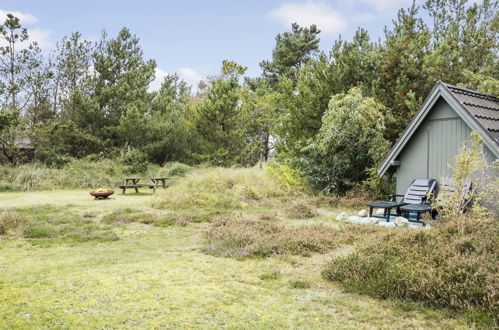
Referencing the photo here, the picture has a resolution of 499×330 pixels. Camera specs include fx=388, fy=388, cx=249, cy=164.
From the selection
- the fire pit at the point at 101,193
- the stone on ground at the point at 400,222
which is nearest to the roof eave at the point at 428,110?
the stone on ground at the point at 400,222

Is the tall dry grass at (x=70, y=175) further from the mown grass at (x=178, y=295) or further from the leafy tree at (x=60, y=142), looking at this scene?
the mown grass at (x=178, y=295)

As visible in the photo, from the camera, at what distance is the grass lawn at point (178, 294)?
374 centimetres

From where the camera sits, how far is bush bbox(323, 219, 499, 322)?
3.97 m

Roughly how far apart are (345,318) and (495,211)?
686 centimetres

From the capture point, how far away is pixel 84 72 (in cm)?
2797

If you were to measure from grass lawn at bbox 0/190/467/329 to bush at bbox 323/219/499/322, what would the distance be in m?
0.22

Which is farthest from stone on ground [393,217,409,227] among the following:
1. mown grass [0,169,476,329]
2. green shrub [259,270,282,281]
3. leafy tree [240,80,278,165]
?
leafy tree [240,80,278,165]

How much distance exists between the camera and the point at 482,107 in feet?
32.0

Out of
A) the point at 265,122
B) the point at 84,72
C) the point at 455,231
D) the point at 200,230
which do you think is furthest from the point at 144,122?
the point at 455,231

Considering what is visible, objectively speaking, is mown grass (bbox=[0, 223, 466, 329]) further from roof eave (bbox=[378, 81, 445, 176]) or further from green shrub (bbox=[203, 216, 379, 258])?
roof eave (bbox=[378, 81, 445, 176])

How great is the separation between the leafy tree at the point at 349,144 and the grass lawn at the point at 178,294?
7.73 meters

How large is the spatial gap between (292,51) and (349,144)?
2563cm

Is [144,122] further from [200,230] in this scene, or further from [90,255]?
[90,255]

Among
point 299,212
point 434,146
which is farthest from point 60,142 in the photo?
point 434,146
